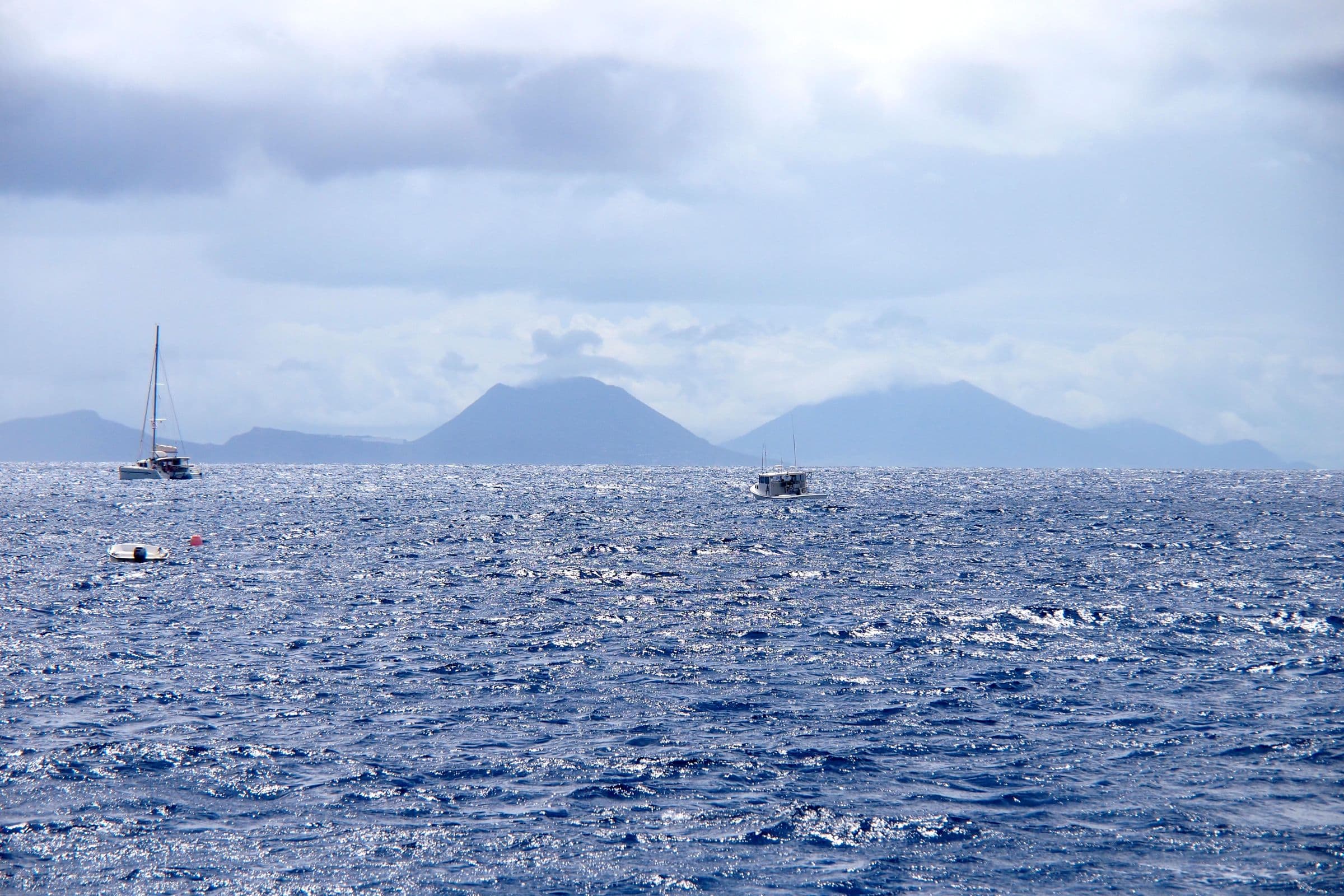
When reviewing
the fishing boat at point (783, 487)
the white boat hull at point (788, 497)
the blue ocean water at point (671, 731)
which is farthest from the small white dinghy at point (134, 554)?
the white boat hull at point (788, 497)

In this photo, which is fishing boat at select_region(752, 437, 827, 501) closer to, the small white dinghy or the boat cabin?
the boat cabin

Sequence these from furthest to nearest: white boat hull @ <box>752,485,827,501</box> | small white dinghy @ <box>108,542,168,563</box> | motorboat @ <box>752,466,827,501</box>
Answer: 1. motorboat @ <box>752,466,827,501</box>
2. white boat hull @ <box>752,485,827,501</box>
3. small white dinghy @ <box>108,542,168,563</box>

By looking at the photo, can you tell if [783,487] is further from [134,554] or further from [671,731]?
[671,731]

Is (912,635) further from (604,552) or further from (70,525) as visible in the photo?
(70,525)

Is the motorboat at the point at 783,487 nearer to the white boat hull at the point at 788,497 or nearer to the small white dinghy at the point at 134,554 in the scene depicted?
the white boat hull at the point at 788,497

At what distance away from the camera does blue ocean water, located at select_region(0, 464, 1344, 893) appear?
20734mm

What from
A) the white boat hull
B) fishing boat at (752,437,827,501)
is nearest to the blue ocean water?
the white boat hull

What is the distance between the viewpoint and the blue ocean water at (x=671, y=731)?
20.7 meters

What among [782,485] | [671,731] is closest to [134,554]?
[671,731]

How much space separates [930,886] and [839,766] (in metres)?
6.78

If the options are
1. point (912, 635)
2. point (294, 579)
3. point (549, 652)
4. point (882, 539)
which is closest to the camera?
point (549, 652)

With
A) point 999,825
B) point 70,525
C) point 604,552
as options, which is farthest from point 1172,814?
point 70,525

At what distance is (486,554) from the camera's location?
263 ft

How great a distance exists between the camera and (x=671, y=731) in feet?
96.8
